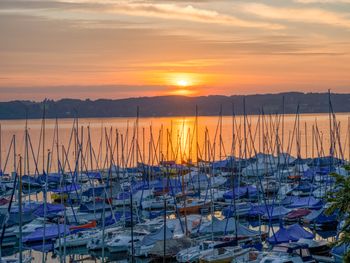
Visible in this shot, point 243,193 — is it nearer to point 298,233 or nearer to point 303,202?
point 303,202

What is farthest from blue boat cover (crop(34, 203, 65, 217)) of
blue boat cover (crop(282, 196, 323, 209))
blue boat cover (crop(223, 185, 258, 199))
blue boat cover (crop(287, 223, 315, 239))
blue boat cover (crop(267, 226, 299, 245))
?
blue boat cover (crop(287, 223, 315, 239))

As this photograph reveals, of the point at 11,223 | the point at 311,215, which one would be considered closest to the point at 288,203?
the point at 311,215

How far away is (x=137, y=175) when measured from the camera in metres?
64.8

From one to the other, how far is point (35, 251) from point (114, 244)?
4.86 m

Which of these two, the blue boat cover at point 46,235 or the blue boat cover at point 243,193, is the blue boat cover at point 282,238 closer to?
the blue boat cover at point 46,235

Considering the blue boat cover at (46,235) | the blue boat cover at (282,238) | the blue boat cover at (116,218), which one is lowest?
the blue boat cover at (46,235)

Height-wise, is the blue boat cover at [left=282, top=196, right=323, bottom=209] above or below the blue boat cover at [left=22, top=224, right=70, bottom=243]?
above

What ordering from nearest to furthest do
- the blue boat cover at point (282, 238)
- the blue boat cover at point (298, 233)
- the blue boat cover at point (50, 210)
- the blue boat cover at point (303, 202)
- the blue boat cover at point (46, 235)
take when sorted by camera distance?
the blue boat cover at point (282, 238) < the blue boat cover at point (298, 233) < the blue boat cover at point (46, 235) < the blue boat cover at point (50, 210) < the blue boat cover at point (303, 202)

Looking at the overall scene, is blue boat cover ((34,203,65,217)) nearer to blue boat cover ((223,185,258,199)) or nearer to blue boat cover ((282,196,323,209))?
blue boat cover ((223,185,258,199))

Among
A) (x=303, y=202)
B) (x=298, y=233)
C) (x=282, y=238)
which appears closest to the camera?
(x=282, y=238)

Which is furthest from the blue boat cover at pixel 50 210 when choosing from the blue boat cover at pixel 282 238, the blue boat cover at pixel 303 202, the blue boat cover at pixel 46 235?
the blue boat cover at pixel 282 238

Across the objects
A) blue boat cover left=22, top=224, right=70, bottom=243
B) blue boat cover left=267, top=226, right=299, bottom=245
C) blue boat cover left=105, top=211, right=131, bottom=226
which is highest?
Result: blue boat cover left=267, top=226, right=299, bottom=245

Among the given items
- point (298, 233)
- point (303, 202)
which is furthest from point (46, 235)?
point (303, 202)

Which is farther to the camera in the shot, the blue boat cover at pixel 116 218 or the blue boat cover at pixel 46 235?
the blue boat cover at pixel 116 218
